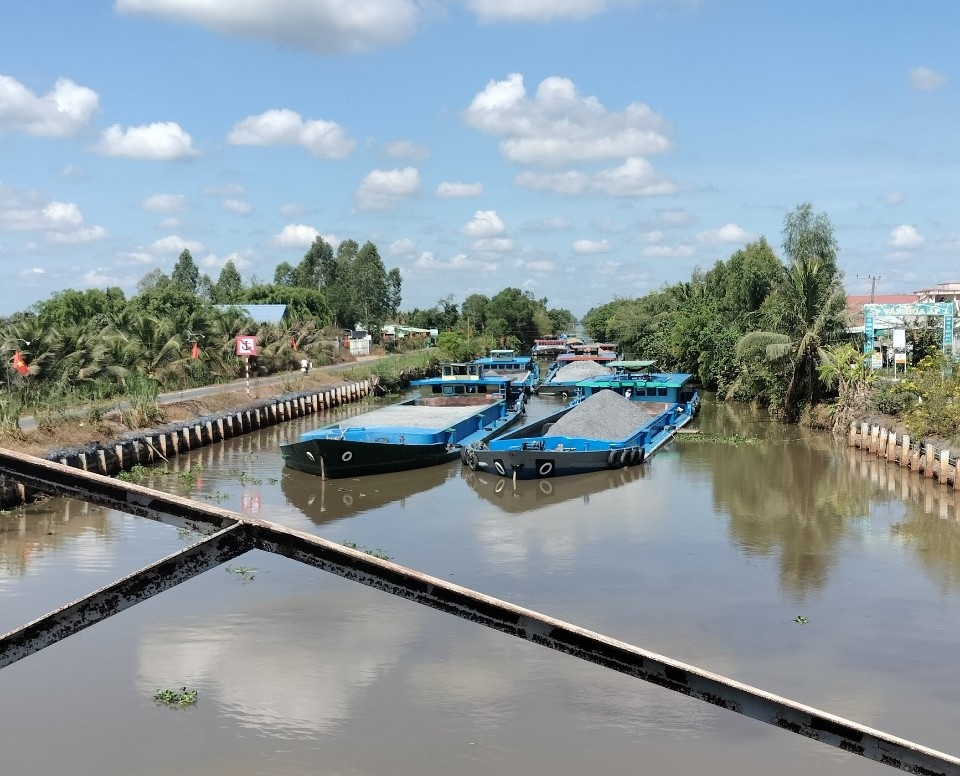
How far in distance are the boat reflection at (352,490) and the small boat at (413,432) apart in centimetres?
25

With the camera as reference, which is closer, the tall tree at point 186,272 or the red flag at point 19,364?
the red flag at point 19,364

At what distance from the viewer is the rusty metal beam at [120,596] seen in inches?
108

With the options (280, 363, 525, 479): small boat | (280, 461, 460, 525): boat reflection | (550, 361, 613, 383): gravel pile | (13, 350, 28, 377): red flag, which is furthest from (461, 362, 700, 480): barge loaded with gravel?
(13, 350, 28, 377): red flag

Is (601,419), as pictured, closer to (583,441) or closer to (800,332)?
(583,441)

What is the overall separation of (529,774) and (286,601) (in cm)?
533

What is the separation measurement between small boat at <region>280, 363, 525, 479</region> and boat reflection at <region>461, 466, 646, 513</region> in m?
1.29

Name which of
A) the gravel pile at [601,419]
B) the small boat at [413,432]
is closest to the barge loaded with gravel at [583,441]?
the gravel pile at [601,419]

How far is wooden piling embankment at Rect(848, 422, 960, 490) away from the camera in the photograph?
1947 cm

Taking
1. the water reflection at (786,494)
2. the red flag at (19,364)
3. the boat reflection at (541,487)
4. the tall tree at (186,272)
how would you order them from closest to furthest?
1. the water reflection at (786,494)
2. the boat reflection at (541,487)
3. the red flag at (19,364)
4. the tall tree at (186,272)

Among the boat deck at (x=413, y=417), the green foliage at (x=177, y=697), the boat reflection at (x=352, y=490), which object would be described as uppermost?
the boat deck at (x=413, y=417)

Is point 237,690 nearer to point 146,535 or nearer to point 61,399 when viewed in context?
point 146,535

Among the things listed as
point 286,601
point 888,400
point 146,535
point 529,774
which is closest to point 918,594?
point 529,774

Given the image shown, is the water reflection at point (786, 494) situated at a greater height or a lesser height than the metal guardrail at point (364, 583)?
lesser

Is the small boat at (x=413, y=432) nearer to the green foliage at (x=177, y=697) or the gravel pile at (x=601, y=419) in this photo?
the gravel pile at (x=601, y=419)
